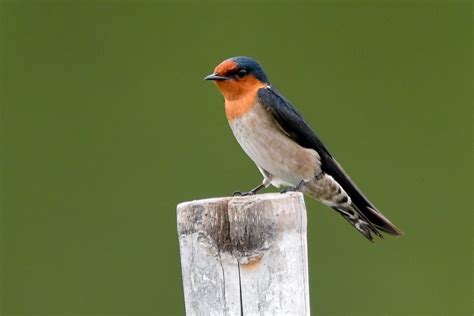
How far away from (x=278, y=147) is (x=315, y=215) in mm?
1685

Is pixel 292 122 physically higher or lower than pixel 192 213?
higher

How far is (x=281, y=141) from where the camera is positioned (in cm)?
342

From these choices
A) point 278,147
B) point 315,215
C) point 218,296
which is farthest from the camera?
point 315,215

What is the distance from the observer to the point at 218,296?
78.0 inches

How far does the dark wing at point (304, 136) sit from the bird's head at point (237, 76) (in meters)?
0.05

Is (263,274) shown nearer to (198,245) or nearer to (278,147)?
(198,245)

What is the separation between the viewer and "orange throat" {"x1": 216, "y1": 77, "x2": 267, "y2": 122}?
343cm

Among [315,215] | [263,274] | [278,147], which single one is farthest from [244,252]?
[315,215]

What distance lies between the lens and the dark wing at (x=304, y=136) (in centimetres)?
342

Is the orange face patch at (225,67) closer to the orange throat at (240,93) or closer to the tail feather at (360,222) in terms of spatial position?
the orange throat at (240,93)

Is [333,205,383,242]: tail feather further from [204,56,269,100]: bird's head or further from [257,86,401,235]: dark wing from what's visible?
[204,56,269,100]: bird's head

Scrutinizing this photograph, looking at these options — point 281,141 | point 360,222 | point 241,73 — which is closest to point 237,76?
point 241,73

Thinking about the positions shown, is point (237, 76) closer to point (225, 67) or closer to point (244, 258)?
point (225, 67)

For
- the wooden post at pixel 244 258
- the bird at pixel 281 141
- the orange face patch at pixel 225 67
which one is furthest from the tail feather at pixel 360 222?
the wooden post at pixel 244 258
